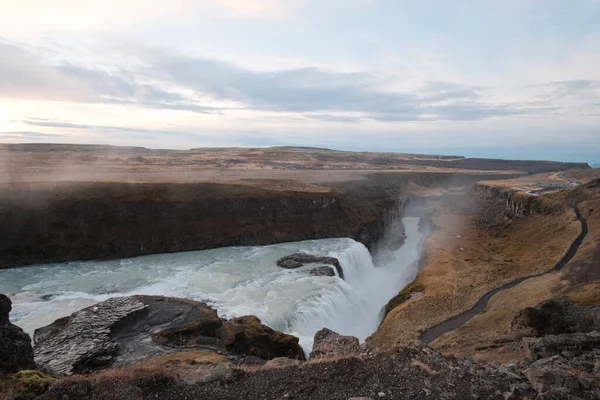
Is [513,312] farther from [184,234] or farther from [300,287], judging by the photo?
[184,234]

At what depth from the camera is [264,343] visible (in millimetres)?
22750

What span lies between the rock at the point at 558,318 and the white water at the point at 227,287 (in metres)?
13.9

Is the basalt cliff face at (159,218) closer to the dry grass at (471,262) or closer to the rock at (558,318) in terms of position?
the dry grass at (471,262)

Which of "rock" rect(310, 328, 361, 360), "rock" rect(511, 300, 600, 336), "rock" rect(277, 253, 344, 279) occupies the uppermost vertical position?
"rock" rect(511, 300, 600, 336)

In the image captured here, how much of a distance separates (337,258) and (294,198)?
18557 millimetres

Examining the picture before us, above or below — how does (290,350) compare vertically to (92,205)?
below

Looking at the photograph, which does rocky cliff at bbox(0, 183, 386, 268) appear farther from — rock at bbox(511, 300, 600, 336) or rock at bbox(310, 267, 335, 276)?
rock at bbox(511, 300, 600, 336)

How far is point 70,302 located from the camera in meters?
31.0

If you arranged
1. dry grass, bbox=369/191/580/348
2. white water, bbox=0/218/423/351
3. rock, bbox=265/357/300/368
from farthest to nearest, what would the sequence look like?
dry grass, bbox=369/191/580/348 → white water, bbox=0/218/423/351 → rock, bbox=265/357/300/368

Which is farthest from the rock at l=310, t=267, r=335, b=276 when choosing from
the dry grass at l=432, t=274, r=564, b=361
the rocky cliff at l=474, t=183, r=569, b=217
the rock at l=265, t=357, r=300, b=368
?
the rocky cliff at l=474, t=183, r=569, b=217

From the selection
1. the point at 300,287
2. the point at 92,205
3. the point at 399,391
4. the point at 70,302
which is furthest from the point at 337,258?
the point at 399,391

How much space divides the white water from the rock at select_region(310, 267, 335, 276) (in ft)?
3.45

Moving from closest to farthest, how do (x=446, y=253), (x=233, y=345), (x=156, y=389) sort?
1. (x=156, y=389)
2. (x=233, y=345)
3. (x=446, y=253)

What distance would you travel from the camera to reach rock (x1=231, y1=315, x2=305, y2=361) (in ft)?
72.4
